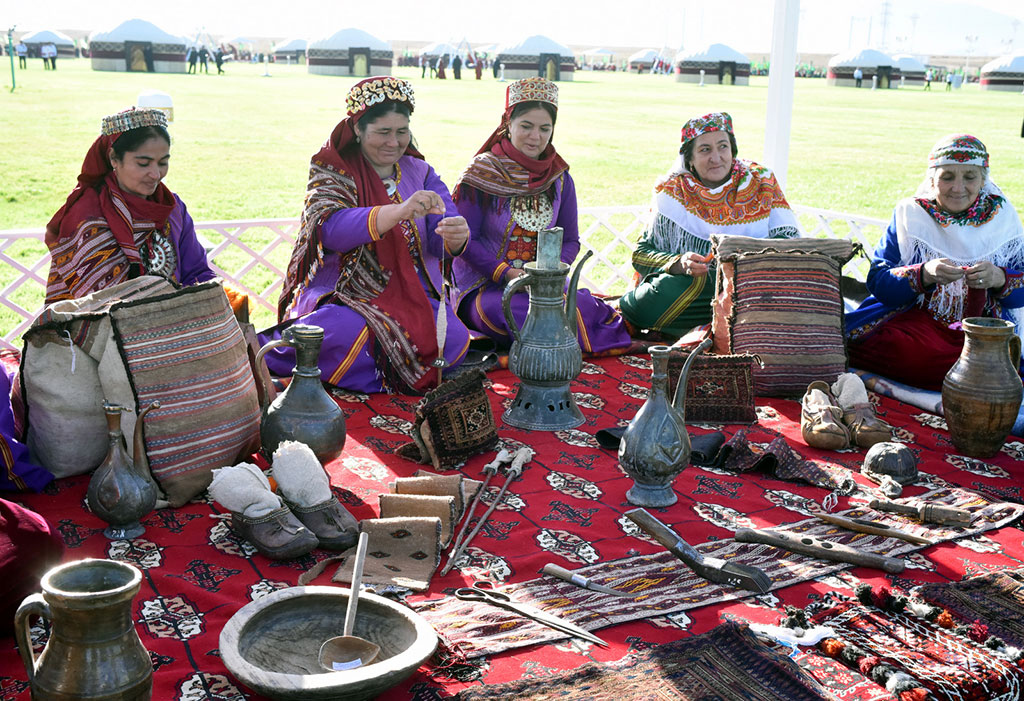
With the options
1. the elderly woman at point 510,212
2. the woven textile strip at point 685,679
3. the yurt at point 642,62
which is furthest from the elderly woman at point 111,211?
the yurt at point 642,62

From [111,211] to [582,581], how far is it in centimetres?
251

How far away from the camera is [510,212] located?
5.11 metres

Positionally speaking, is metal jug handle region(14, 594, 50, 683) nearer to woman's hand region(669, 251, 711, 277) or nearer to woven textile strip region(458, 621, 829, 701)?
woven textile strip region(458, 621, 829, 701)

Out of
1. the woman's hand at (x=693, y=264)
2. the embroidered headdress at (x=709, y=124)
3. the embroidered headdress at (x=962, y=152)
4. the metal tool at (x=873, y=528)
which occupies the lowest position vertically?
the metal tool at (x=873, y=528)

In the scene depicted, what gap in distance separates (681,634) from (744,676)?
0.25 metres

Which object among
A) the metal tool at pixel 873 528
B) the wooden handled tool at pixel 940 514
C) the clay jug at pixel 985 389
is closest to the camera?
the metal tool at pixel 873 528

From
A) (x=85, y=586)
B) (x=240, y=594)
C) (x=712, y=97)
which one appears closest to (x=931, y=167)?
(x=240, y=594)

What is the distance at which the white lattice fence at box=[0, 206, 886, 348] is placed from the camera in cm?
505

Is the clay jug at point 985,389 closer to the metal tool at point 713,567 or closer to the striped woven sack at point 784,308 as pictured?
the striped woven sack at point 784,308

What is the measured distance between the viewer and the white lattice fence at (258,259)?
5.05 meters

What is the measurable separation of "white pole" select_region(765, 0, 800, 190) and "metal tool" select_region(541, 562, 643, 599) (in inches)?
166

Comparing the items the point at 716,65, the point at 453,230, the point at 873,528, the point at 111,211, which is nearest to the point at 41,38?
the point at 716,65

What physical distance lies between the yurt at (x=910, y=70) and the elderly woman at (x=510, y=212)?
44.7 metres

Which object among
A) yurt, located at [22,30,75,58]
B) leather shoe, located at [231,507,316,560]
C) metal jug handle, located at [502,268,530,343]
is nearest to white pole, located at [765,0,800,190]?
metal jug handle, located at [502,268,530,343]
